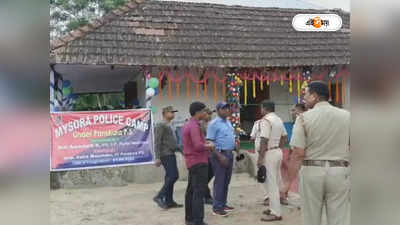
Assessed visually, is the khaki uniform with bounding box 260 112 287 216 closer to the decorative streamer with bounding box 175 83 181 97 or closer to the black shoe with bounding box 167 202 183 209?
the black shoe with bounding box 167 202 183 209

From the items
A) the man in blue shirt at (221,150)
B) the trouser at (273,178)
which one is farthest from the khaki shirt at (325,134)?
the man in blue shirt at (221,150)

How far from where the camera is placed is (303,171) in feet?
11.3

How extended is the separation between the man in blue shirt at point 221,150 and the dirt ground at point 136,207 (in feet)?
0.71

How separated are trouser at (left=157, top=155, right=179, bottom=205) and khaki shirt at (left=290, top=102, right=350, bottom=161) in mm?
2979

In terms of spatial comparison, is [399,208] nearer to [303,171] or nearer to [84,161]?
[303,171]

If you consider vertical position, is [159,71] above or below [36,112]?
above

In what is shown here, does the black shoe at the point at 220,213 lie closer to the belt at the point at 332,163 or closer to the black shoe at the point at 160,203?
the black shoe at the point at 160,203

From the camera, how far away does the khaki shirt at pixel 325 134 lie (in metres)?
3.27

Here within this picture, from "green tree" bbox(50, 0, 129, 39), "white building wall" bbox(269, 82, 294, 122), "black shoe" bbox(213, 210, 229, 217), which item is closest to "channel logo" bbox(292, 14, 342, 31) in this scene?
"white building wall" bbox(269, 82, 294, 122)

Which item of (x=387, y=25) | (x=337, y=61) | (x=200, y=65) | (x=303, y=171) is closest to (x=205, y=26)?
(x=200, y=65)

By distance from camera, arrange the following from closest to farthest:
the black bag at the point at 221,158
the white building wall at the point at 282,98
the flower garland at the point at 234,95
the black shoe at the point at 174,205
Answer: the black bag at the point at 221,158, the black shoe at the point at 174,205, the flower garland at the point at 234,95, the white building wall at the point at 282,98

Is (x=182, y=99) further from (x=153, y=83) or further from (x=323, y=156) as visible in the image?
(x=323, y=156)

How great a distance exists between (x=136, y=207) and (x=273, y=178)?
231cm

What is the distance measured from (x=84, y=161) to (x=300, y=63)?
6.07 meters
